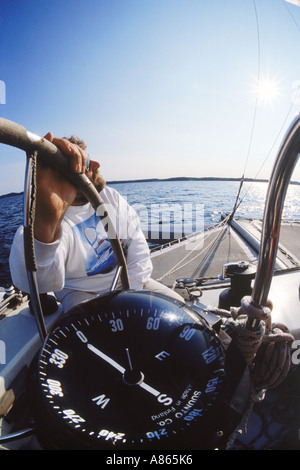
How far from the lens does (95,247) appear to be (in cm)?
166

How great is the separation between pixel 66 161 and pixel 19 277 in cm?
65

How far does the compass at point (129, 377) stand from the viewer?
0.51 m

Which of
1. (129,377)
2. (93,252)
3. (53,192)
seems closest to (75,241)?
(93,252)

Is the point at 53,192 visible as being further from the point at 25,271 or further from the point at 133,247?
the point at 133,247

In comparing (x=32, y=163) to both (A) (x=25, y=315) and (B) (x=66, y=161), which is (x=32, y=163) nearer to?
(B) (x=66, y=161)

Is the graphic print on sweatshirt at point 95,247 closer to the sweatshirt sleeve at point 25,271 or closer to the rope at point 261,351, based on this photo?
the sweatshirt sleeve at point 25,271

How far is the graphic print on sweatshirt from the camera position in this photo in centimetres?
163

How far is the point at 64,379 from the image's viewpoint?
23.4 inches

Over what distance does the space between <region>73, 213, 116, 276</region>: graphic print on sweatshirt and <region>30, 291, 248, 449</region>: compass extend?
0.96m

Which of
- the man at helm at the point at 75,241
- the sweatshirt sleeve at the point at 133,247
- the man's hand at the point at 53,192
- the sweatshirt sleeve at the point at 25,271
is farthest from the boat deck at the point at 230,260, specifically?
the man's hand at the point at 53,192

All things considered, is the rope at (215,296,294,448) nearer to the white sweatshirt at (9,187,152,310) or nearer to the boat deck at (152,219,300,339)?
the white sweatshirt at (9,187,152,310)
